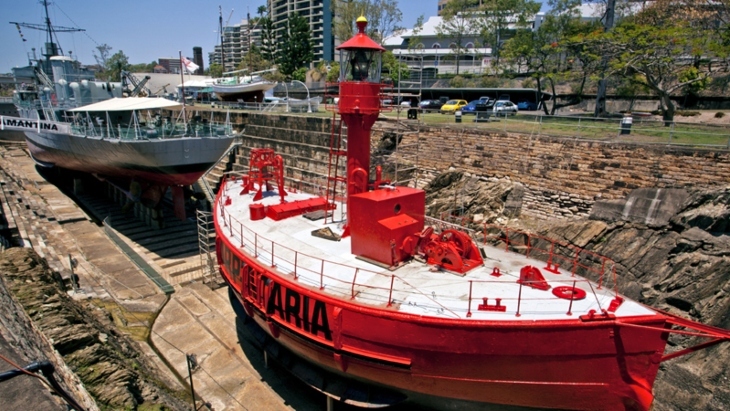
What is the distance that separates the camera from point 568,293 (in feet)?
23.1

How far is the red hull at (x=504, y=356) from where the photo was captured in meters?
6.27

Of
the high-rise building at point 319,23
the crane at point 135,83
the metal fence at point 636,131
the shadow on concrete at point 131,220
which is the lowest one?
the shadow on concrete at point 131,220

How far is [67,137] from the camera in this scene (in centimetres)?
2147

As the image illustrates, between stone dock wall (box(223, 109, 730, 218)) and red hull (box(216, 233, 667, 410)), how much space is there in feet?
25.3

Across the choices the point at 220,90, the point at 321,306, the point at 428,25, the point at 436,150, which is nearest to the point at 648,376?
the point at 321,306

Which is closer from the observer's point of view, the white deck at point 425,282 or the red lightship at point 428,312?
the red lightship at point 428,312

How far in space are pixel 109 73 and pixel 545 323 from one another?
114m

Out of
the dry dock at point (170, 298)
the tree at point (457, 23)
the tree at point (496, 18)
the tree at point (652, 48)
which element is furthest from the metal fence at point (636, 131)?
the tree at point (457, 23)

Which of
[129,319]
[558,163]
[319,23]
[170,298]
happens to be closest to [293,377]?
[129,319]

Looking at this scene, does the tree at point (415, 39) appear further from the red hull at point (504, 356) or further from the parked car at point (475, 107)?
the red hull at point (504, 356)

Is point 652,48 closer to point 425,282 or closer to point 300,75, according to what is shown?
point 425,282

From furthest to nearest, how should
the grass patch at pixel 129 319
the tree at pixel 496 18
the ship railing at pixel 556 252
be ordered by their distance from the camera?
1. the tree at pixel 496 18
2. the ship railing at pixel 556 252
3. the grass patch at pixel 129 319

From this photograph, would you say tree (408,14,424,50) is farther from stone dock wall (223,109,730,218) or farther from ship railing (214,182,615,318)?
ship railing (214,182,615,318)

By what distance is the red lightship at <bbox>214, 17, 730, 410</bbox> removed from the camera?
6.34 m
